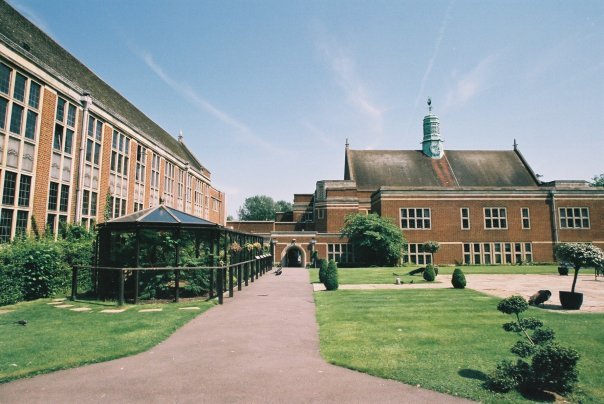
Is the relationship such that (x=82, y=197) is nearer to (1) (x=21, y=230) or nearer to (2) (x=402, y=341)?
(1) (x=21, y=230)

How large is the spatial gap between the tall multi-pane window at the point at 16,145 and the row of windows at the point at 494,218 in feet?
104

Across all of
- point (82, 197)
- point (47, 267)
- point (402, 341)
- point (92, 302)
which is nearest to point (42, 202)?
point (82, 197)

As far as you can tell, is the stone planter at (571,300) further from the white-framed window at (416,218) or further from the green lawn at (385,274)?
Result: the white-framed window at (416,218)

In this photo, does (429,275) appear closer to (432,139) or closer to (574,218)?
(574,218)

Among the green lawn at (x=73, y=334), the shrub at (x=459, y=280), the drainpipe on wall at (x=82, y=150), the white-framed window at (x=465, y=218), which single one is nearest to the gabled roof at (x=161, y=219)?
the green lawn at (x=73, y=334)

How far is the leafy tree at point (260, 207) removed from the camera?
111569mm

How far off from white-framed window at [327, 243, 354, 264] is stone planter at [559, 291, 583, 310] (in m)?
28.0

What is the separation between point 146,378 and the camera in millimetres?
5324

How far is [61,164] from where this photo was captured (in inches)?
680

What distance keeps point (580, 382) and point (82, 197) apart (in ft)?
68.3

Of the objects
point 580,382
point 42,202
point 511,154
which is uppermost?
point 511,154

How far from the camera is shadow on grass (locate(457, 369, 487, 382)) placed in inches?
210

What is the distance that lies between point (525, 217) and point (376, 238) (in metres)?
17.4

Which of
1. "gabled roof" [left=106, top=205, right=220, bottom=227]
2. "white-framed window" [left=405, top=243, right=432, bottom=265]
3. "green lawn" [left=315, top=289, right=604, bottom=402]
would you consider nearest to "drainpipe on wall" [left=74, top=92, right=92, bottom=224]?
"gabled roof" [left=106, top=205, right=220, bottom=227]
